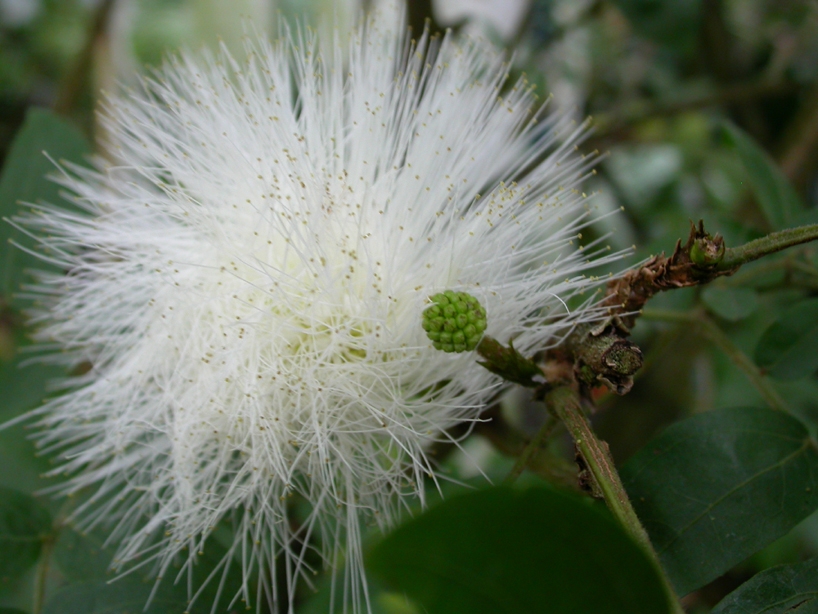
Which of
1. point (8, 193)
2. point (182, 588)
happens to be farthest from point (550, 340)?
point (8, 193)

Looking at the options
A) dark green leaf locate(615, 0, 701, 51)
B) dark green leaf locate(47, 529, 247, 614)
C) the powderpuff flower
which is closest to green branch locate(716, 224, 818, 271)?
the powderpuff flower

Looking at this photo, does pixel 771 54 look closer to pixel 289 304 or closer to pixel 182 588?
pixel 289 304

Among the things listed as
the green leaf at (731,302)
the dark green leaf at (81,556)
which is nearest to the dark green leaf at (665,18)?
the green leaf at (731,302)

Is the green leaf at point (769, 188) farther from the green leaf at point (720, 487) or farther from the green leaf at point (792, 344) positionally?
the green leaf at point (720, 487)

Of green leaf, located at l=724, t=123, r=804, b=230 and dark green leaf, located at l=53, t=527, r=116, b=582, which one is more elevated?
green leaf, located at l=724, t=123, r=804, b=230

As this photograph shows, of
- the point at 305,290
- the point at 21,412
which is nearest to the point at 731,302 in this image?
the point at 305,290

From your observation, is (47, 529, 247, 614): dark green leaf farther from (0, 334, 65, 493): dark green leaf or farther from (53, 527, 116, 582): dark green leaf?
(0, 334, 65, 493): dark green leaf
